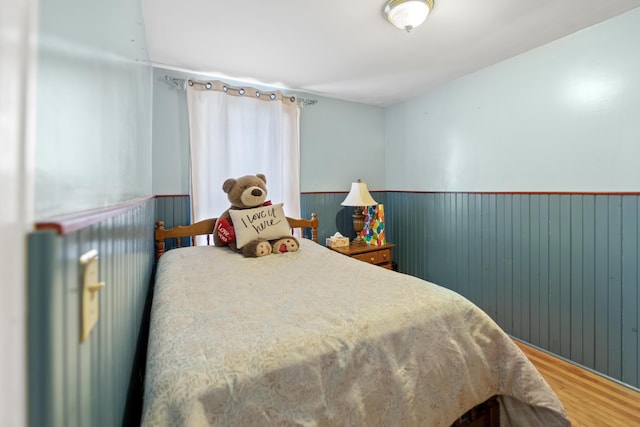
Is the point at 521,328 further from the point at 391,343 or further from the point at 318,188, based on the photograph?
the point at 318,188

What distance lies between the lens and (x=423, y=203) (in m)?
2.98

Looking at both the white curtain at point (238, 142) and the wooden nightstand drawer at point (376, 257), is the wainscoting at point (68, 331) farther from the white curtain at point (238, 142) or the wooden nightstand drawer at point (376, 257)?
the wooden nightstand drawer at point (376, 257)

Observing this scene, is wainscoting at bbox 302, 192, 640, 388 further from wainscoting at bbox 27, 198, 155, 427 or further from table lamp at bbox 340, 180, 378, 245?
wainscoting at bbox 27, 198, 155, 427

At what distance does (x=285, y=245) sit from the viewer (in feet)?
6.58

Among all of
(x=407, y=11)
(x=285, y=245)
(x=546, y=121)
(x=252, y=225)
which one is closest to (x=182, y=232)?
(x=252, y=225)

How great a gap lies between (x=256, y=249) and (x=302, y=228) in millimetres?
980

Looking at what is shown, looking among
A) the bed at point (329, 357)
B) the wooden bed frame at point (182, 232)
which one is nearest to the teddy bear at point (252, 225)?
the wooden bed frame at point (182, 232)

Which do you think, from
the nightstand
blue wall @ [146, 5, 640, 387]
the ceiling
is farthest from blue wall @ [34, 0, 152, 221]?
the nightstand

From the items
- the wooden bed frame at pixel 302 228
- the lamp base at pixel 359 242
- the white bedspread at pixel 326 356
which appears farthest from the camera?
the lamp base at pixel 359 242

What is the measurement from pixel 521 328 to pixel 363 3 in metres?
2.58

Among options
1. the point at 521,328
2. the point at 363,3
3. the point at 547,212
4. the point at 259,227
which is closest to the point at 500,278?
the point at 521,328

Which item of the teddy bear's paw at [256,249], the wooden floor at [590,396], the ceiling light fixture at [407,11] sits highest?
the ceiling light fixture at [407,11]

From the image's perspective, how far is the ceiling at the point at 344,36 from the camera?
1590mm

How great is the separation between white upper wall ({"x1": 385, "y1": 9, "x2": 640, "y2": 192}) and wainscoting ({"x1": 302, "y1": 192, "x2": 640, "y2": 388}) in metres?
0.15
